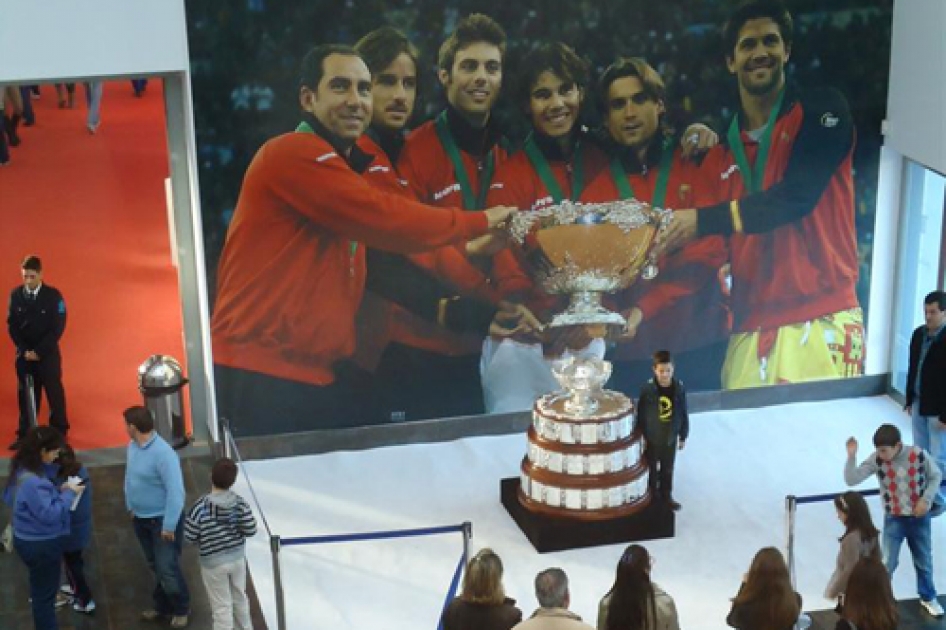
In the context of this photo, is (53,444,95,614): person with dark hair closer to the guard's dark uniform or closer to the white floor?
the white floor

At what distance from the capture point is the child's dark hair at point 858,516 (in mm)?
9961

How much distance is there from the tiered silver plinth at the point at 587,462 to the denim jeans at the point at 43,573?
340 cm

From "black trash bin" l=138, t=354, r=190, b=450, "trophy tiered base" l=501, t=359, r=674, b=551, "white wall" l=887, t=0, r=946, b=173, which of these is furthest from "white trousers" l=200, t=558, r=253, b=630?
"white wall" l=887, t=0, r=946, b=173

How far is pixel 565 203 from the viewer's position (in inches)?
561

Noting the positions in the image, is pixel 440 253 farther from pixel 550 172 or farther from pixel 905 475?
pixel 905 475

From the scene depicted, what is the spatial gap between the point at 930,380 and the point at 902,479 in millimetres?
1829

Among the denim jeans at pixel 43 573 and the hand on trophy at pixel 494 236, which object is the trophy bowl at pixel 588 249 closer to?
the hand on trophy at pixel 494 236

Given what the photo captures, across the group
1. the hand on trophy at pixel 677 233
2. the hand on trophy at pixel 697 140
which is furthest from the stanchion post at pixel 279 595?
the hand on trophy at pixel 697 140

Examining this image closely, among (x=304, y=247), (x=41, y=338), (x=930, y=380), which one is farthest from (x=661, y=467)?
(x=41, y=338)

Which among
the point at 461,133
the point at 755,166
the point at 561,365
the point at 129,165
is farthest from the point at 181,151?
the point at 129,165

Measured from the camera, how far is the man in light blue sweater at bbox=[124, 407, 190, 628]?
10.8 meters

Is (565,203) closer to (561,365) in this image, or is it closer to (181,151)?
(561,365)

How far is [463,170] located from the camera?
14.0 meters

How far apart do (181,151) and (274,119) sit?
0.82 metres
